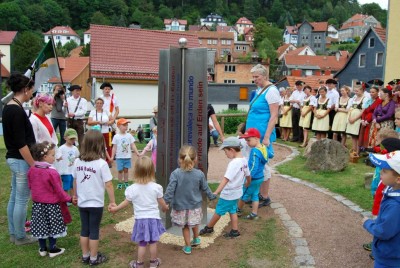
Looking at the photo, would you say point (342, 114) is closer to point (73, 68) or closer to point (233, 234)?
point (233, 234)

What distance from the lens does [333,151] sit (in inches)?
355

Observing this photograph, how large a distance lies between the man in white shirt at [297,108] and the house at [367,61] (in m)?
35.2

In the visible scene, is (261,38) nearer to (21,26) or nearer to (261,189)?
(21,26)

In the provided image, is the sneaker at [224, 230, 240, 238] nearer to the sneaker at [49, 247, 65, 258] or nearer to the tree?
the sneaker at [49, 247, 65, 258]

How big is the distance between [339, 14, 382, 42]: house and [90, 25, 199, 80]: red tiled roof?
447ft

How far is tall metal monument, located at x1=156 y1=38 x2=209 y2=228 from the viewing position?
546 cm

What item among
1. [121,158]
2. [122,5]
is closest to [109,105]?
[121,158]

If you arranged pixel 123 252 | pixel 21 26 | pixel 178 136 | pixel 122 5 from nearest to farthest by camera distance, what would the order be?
1. pixel 123 252
2. pixel 178 136
3. pixel 21 26
4. pixel 122 5

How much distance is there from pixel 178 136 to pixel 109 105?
13.9 feet

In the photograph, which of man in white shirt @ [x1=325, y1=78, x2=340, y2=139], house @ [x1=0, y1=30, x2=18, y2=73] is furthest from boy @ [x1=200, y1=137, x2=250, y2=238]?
house @ [x1=0, y1=30, x2=18, y2=73]

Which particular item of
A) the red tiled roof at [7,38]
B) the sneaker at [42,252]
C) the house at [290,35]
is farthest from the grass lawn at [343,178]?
the house at [290,35]

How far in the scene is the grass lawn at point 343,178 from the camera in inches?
277

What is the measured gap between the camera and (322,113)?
1120 centimetres

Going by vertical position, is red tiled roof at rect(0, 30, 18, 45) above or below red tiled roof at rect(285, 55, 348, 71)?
above
